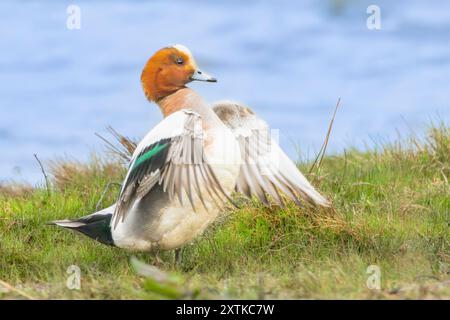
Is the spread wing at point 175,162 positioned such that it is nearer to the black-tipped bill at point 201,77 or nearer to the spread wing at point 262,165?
the spread wing at point 262,165

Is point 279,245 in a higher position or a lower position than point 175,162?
lower

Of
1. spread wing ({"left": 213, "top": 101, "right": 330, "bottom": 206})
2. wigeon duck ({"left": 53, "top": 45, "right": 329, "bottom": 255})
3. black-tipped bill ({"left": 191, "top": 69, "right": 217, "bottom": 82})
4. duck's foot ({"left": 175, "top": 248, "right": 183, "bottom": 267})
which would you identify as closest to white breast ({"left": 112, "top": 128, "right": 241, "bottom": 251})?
wigeon duck ({"left": 53, "top": 45, "right": 329, "bottom": 255})

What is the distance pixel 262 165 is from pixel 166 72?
0.97 meters

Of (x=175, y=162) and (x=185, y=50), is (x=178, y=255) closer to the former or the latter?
(x=175, y=162)

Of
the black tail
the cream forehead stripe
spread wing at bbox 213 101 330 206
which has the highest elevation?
the cream forehead stripe

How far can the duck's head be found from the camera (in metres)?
6.22

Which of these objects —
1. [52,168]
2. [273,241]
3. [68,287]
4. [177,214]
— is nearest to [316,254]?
[273,241]

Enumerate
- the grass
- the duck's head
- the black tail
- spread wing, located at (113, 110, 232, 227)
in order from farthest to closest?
the duck's head < the black tail < spread wing, located at (113, 110, 232, 227) < the grass

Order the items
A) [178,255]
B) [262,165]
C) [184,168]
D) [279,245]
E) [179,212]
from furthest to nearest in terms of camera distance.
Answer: [279,245] → [178,255] → [262,165] → [179,212] → [184,168]

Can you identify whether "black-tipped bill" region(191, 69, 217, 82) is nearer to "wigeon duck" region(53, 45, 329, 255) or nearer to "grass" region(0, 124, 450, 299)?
"wigeon duck" region(53, 45, 329, 255)

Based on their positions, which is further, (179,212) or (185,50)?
(185,50)

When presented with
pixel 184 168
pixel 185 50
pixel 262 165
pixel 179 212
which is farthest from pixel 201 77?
pixel 184 168

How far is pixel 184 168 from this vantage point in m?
5.25

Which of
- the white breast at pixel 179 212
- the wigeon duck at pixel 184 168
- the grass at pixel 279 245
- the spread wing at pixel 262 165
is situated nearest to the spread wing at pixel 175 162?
the wigeon duck at pixel 184 168
